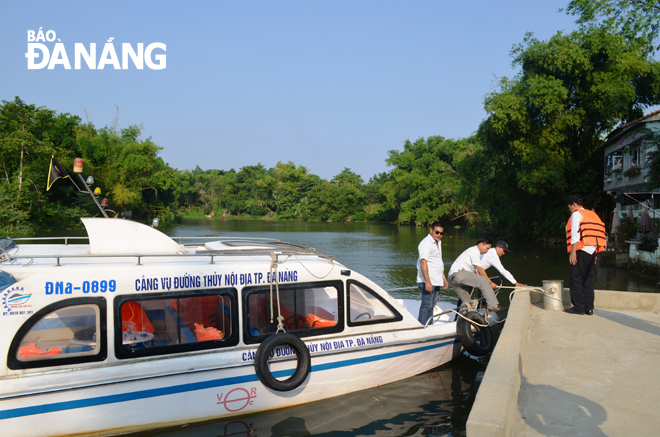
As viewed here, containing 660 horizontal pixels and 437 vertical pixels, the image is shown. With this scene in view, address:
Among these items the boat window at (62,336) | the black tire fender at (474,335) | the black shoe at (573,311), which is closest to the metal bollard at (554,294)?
the black shoe at (573,311)

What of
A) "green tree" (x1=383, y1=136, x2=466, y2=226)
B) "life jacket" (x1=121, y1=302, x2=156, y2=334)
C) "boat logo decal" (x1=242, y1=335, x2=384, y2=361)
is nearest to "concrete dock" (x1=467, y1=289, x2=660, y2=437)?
"boat logo decal" (x1=242, y1=335, x2=384, y2=361)

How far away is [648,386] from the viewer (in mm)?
4652

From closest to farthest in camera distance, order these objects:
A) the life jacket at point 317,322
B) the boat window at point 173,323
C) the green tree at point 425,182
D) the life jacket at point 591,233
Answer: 1. the boat window at point 173,323
2. the life jacket at point 317,322
3. the life jacket at point 591,233
4. the green tree at point 425,182

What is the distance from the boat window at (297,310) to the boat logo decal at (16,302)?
222 cm

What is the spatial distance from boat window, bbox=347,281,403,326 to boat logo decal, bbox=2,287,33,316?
3.64 m

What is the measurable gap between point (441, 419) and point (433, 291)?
2121 mm

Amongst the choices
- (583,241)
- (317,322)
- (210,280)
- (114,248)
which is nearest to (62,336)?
(114,248)

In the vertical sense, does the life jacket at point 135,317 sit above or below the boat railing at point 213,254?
below

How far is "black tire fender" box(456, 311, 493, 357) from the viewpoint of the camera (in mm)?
7266

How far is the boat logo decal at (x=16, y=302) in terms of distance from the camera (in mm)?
4625

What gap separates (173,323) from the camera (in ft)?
17.7

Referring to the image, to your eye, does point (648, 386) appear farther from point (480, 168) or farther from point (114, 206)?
point (114, 206)

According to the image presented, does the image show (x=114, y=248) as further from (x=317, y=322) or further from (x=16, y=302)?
(x=317, y=322)

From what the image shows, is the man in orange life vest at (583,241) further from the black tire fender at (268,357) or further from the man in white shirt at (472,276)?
the black tire fender at (268,357)
